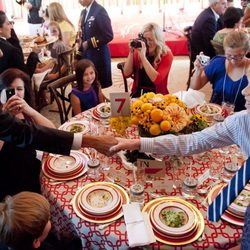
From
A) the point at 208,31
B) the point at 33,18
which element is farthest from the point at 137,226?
the point at 33,18

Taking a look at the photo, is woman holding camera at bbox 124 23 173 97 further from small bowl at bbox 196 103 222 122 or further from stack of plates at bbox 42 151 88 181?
stack of plates at bbox 42 151 88 181

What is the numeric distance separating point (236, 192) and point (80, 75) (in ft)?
6.50

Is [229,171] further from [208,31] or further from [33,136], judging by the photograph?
[208,31]

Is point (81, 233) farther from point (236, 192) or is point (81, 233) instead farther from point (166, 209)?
point (236, 192)

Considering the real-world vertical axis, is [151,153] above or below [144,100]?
below

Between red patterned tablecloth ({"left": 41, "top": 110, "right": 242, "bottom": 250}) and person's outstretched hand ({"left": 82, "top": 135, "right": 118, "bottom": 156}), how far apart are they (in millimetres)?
125

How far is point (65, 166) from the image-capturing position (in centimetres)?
203

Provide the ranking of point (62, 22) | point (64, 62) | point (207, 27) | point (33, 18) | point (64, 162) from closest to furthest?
point (64, 162), point (64, 62), point (207, 27), point (62, 22), point (33, 18)

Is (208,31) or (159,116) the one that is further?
(208,31)

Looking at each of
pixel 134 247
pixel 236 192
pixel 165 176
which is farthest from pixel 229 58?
pixel 134 247

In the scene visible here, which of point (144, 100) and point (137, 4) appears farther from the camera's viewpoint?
point (137, 4)

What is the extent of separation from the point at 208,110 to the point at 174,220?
1310 millimetres

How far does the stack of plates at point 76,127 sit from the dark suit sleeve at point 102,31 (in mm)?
1884

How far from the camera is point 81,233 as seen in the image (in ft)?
5.41
